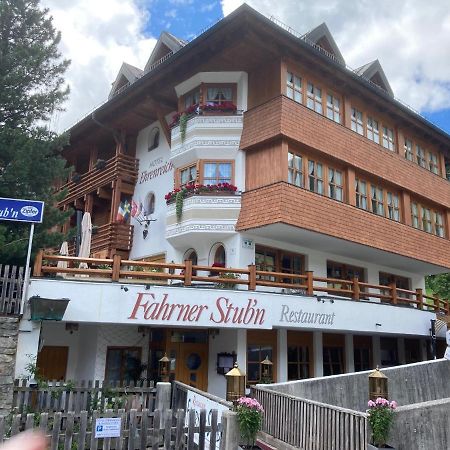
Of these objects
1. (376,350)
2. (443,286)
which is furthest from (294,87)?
(443,286)

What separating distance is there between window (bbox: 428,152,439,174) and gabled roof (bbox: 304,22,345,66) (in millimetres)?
8162

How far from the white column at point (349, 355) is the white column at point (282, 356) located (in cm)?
411

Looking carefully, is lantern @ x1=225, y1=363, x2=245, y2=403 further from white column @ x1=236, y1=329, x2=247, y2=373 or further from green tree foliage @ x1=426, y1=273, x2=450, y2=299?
green tree foliage @ x1=426, y1=273, x2=450, y2=299

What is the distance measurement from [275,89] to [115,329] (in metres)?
10.7

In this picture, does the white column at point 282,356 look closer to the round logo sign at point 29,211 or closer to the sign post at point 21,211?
the sign post at point 21,211

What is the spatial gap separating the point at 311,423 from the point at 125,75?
21179 mm

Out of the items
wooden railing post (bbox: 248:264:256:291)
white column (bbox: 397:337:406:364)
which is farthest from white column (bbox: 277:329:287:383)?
white column (bbox: 397:337:406:364)

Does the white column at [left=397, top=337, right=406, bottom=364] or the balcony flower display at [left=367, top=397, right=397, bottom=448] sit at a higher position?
the white column at [left=397, top=337, right=406, bottom=364]

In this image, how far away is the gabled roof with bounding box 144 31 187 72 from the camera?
849 inches

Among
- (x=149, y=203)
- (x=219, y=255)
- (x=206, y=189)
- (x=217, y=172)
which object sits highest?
(x=217, y=172)

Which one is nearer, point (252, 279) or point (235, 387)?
point (235, 387)

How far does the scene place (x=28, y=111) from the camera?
680 inches

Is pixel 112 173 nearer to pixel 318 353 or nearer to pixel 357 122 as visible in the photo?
pixel 357 122

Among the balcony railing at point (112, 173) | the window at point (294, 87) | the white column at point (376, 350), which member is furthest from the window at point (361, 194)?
the balcony railing at point (112, 173)
